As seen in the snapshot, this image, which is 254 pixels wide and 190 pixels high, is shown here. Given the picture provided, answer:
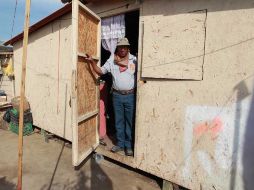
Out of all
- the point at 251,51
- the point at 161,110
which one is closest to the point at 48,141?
the point at 161,110

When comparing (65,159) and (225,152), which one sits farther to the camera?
(65,159)

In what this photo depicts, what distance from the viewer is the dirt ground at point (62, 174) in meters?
4.16

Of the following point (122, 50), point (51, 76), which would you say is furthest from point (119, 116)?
point (51, 76)

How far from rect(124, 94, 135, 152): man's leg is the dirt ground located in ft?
1.77

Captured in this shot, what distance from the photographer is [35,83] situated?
700 cm

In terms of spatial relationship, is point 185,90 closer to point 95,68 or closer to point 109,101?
point 95,68

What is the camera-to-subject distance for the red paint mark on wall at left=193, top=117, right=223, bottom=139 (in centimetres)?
337

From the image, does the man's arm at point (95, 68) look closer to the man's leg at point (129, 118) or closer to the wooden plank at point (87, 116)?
the man's leg at point (129, 118)

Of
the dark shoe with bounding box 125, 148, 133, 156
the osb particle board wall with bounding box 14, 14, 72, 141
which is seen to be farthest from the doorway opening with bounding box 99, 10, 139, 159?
the osb particle board wall with bounding box 14, 14, 72, 141

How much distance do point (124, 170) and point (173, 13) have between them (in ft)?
9.61

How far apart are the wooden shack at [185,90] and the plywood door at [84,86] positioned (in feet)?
0.05

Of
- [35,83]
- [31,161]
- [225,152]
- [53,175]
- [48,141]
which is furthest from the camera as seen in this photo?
[35,83]

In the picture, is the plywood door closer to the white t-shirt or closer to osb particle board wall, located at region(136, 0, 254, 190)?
the white t-shirt

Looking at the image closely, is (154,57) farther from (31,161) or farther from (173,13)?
(31,161)
